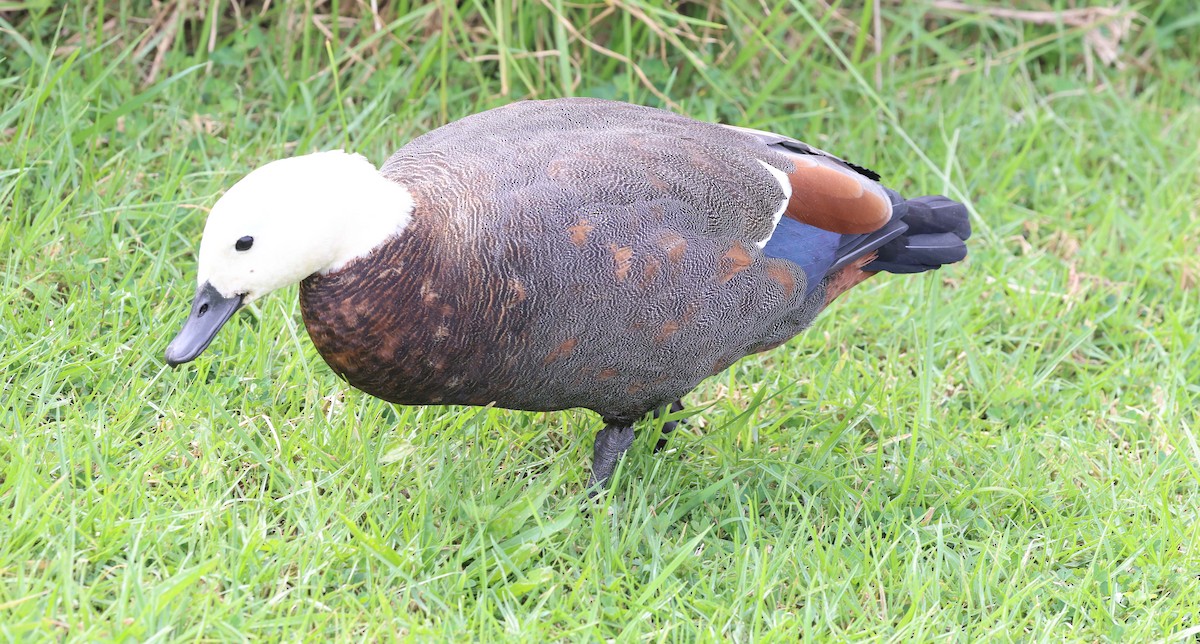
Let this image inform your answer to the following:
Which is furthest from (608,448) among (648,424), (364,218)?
(364,218)

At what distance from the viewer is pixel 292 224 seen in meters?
2.34

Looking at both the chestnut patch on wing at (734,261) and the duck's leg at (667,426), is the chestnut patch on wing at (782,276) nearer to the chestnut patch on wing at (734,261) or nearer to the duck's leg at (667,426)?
the chestnut patch on wing at (734,261)

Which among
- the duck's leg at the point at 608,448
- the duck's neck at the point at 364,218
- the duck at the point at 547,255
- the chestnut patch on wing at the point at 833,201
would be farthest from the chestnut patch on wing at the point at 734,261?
the duck's neck at the point at 364,218

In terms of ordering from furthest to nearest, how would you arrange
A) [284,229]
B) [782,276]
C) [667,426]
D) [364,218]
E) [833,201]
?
[667,426], [833,201], [782,276], [364,218], [284,229]

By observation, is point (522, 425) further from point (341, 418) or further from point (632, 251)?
point (632, 251)

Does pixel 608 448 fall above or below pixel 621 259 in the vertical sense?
below

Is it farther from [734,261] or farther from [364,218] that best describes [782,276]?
[364,218]

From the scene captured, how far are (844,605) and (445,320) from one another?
107 cm

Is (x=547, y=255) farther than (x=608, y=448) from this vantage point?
No

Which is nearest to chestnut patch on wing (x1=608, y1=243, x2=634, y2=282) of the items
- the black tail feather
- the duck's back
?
the duck's back

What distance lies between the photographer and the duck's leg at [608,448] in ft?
9.96

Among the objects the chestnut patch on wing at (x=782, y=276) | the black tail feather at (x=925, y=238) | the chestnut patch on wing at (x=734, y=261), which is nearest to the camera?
the chestnut patch on wing at (x=734, y=261)

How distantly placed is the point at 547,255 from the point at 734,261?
46 centimetres

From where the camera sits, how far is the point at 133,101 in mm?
3809
